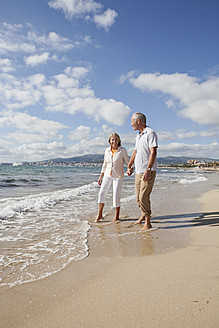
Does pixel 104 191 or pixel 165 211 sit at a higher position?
pixel 104 191

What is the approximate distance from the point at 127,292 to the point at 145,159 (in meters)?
2.74

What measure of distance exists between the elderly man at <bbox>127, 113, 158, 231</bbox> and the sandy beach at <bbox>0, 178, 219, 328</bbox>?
1.20 meters

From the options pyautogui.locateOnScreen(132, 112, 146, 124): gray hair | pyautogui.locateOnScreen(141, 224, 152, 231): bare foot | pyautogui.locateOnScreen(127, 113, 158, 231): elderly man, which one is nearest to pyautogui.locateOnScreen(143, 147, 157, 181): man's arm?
pyautogui.locateOnScreen(127, 113, 158, 231): elderly man

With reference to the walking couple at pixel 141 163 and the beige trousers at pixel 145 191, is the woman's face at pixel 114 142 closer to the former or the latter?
the walking couple at pixel 141 163

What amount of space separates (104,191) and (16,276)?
311 centimetres

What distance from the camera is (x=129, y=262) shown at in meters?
2.68

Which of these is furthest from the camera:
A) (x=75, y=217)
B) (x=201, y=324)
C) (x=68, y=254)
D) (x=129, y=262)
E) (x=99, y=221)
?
(x=75, y=217)

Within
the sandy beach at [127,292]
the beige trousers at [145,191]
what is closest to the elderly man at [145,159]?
the beige trousers at [145,191]

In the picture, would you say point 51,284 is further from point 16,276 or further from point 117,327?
point 117,327

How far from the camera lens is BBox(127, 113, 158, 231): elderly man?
13.6ft

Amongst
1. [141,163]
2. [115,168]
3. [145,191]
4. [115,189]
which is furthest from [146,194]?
[115,168]

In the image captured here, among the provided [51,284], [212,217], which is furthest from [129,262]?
[212,217]

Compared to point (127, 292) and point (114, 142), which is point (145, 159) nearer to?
point (114, 142)

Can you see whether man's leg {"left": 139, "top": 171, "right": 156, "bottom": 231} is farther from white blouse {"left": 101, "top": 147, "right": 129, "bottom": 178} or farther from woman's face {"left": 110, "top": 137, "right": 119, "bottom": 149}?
woman's face {"left": 110, "top": 137, "right": 119, "bottom": 149}
